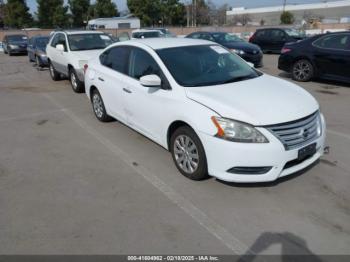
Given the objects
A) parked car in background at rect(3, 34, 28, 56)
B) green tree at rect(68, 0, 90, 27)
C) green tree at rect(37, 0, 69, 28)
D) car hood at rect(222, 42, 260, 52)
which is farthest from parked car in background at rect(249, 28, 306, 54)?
green tree at rect(68, 0, 90, 27)

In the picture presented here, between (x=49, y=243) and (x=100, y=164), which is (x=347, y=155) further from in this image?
(x=49, y=243)

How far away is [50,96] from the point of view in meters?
9.00

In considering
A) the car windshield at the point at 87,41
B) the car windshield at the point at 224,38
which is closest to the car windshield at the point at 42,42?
the car windshield at the point at 87,41

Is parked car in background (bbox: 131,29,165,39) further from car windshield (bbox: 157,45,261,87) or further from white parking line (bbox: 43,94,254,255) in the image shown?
car windshield (bbox: 157,45,261,87)

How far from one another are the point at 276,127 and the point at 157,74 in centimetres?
178

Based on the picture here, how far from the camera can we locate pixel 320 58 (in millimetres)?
9203

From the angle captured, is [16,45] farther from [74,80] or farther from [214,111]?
[214,111]

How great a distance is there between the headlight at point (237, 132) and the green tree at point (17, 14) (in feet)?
177

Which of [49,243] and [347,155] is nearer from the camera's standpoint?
[49,243]

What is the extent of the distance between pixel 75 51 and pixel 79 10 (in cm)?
4989

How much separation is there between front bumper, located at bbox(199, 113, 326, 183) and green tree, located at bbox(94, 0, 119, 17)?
55.8 metres

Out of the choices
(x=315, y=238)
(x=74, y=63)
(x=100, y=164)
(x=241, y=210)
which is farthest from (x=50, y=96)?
(x=315, y=238)

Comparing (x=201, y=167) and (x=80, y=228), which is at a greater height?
(x=201, y=167)

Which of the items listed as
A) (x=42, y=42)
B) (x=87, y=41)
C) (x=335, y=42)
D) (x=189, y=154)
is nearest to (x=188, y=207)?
(x=189, y=154)
